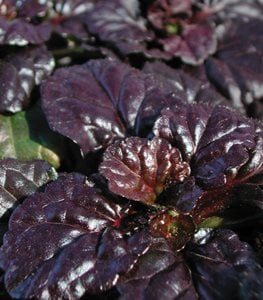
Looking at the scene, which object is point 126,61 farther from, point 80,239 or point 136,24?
point 80,239

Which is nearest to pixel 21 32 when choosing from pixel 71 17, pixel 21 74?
pixel 21 74

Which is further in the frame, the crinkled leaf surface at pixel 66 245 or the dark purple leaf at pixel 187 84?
the dark purple leaf at pixel 187 84

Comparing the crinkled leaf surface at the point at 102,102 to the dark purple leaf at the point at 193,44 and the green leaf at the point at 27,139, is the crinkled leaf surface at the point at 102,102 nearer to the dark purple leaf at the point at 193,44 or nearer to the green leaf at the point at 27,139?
the green leaf at the point at 27,139

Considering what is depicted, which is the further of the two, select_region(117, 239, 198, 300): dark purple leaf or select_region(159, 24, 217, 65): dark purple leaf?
select_region(159, 24, 217, 65): dark purple leaf

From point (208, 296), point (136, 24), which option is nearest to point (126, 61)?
point (136, 24)

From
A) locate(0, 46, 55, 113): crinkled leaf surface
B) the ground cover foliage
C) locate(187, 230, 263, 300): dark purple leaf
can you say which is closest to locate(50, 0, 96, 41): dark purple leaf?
the ground cover foliage

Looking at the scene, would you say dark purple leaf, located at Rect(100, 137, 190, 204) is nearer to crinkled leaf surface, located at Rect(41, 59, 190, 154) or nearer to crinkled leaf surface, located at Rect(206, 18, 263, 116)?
crinkled leaf surface, located at Rect(41, 59, 190, 154)

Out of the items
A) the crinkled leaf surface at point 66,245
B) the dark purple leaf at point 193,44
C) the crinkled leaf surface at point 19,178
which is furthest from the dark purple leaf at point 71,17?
the crinkled leaf surface at point 66,245
